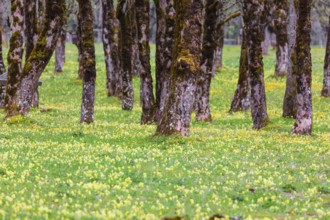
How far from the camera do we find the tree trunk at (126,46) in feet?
119

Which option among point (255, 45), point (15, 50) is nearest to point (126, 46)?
point (15, 50)

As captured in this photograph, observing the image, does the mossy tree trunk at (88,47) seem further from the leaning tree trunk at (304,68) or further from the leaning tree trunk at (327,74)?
the leaning tree trunk at (327,74)

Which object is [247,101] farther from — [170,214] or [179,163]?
[170,214]

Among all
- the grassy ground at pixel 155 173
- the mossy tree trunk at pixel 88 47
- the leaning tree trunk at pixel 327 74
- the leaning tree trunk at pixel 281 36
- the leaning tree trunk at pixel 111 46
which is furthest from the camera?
the leaning tree trunk at pixel 281 36

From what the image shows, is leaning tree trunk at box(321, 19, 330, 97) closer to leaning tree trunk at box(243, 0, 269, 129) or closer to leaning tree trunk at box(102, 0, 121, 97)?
leaning tree trunk at box(102, 0, 121, 97)

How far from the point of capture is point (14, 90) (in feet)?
94.3

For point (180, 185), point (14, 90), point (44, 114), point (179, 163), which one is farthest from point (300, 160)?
point (44, 114)

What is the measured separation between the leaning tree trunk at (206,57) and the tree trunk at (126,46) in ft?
22.2

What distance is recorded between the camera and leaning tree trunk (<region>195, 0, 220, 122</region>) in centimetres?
3031

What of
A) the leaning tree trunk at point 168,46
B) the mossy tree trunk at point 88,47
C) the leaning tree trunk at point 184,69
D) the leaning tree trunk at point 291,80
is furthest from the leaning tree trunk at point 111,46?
the leaning tree trunk at point 184,69

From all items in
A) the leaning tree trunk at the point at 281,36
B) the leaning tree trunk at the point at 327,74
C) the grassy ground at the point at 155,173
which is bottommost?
the grassy ground at the point at 155,173

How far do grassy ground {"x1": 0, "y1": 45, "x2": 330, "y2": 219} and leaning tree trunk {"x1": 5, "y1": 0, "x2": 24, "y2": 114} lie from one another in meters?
3.33

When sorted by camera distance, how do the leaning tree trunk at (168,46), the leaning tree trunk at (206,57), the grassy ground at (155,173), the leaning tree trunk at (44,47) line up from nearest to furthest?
the grassy ground at (155,173) < the leaning tree trunk at (168,46) < the leaning tree trunk at (44,47) < the leaning tree trunk at (206,57)

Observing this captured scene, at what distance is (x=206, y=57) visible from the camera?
3061cm
